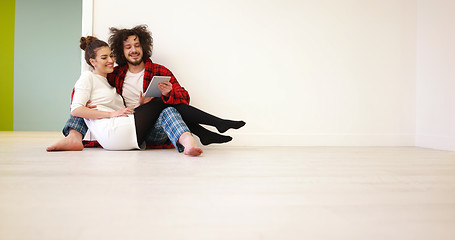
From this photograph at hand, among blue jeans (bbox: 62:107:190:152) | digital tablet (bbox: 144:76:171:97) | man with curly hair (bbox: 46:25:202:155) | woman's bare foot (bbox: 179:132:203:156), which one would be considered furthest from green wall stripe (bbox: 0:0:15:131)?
woman's bare foot (bbox: 179:132:203:156)

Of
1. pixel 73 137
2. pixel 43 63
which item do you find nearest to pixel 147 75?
pixel 73 137

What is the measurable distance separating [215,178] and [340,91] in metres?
2.22

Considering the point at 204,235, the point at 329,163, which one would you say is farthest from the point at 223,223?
the point at 329,163

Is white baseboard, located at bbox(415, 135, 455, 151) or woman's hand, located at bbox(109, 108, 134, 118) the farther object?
white baseboard, located at bbox(415, 135, 455, 151)

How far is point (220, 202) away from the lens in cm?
100

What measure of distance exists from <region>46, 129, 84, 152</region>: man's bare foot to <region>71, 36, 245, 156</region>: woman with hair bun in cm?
11

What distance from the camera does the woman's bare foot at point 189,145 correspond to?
208cm

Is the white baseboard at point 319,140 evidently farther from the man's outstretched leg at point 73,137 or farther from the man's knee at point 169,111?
the man's outstretched leg at point 73,137

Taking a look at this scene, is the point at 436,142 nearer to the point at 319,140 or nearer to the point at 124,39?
the point at 319,140

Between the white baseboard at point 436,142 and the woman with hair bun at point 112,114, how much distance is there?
5.98 ft

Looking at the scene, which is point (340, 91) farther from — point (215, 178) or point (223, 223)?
point (223, 223)

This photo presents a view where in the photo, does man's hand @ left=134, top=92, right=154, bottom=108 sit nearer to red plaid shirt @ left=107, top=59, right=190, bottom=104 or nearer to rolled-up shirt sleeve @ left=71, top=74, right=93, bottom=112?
red plaid shirt @ left=107, top=59, right=190, bottom=104

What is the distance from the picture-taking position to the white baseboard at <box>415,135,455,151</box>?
294cm

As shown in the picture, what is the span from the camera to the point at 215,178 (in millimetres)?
1383
